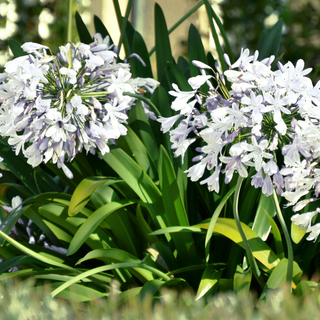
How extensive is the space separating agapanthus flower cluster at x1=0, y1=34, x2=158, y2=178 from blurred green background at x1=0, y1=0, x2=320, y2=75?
4.80m

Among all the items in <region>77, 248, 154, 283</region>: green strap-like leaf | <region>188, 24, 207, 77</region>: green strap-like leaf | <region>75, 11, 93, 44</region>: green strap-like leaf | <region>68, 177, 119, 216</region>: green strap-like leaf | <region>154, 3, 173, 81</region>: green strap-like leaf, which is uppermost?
<region>75, 11, 93, 44</region>: green strap-like leaf

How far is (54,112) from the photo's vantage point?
41.3 inches

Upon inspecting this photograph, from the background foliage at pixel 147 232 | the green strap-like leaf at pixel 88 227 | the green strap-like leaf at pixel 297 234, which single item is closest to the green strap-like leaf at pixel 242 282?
the background foliage at pixel 147 232

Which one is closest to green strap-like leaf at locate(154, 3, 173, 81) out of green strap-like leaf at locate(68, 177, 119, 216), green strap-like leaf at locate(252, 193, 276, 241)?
green strap-like leaf at locate(68, 177, 119, 216)

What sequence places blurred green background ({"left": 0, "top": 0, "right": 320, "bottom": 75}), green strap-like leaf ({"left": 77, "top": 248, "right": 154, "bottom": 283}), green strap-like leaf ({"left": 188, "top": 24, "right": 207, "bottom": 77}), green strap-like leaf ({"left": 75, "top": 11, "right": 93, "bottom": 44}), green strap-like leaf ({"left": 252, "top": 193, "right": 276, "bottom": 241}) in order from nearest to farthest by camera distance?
1. green strap-like leaf ({"left": 77, "top": 248, "right": 154, "bottom": 283})
2. green strap-like leaf ({"left": 252, "top": 193, "right": 276, "bottom": 241})
3. green strap-like leaf ({"left": 188, "top": 24, "right": 207, "bottom": 77})
4. green strap-like leaf ({"left": 75, "top": 11, "right": 93, "bottom": 44})
5. blurred green background ({"left": 0, "top": 0, "right": 320, "bottom": 75})

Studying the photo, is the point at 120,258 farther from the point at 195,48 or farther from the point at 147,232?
the point at 195,48

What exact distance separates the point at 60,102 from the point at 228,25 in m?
5.44

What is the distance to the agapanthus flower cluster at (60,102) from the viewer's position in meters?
1.07

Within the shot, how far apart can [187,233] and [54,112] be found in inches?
23.1

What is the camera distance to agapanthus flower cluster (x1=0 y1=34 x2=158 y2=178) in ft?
3.50

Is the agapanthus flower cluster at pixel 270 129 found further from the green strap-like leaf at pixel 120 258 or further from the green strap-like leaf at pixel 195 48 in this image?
the green strap-like leaf at pixel 195 48

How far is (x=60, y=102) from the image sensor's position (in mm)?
1091

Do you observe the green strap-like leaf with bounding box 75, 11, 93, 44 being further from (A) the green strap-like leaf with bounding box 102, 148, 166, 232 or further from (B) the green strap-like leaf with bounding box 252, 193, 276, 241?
(B) the green strap-like leaf with bounding box 252, 193, 276, 241

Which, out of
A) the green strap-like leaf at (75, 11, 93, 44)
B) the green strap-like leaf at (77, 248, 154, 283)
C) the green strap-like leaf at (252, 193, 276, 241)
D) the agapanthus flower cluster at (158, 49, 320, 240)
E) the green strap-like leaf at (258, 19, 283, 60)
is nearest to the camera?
the agapanthus flower cluster at (158, 49, 320, 240)
